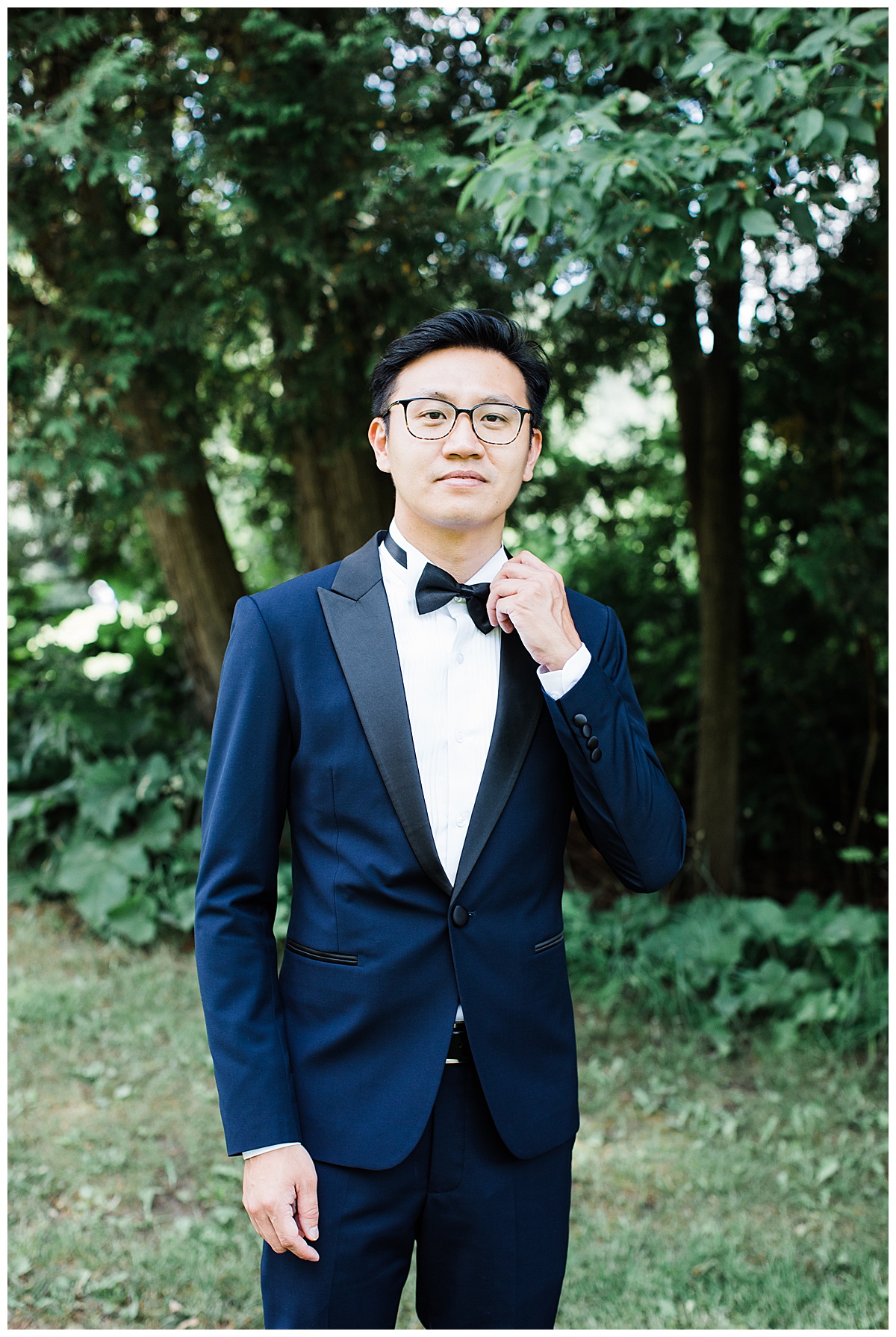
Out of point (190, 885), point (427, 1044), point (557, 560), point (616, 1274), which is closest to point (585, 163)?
point (427, 1044)

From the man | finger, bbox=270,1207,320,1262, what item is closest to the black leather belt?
the man

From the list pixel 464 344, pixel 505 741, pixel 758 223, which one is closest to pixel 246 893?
pixel 505 741

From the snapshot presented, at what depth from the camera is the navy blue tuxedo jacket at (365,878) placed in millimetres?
1592

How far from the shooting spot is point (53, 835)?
543 cm

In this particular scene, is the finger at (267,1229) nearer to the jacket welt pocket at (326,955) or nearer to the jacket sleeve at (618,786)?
the jacket welt pocket at (326,955)

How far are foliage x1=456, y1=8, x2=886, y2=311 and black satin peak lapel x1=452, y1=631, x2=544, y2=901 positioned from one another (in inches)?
58.8

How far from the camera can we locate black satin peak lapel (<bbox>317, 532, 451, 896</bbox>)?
1608mm

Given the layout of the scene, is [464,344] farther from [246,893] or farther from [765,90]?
[765,90]

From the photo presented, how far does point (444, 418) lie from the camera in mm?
1656

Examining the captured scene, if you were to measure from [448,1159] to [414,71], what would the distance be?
4.30 meters

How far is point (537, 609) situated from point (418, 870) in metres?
0.47

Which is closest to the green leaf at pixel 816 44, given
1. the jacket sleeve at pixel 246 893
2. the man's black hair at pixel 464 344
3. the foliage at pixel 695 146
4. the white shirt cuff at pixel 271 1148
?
the foliage at pixel 695 146

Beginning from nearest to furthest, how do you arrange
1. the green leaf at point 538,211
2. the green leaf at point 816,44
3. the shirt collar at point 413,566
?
the shirt collar at point 413,566 < the green leaf at point 816,44 < the green leaf at point 538,211

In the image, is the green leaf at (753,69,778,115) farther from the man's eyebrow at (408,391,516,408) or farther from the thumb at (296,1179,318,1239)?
the thumb at (296,1179,318,1239)
